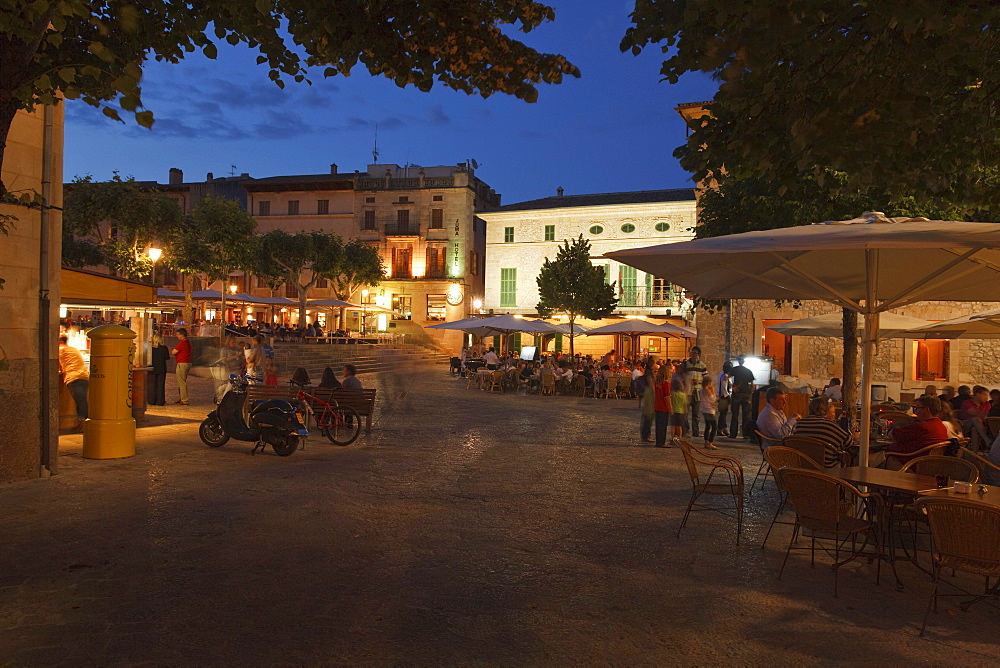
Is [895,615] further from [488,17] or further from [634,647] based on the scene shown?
[488,17]

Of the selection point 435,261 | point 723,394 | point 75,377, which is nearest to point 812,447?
point 723,394

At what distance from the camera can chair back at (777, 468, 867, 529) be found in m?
4.71

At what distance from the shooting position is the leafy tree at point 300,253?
34.3 meters

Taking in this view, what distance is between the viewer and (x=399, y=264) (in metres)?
46.4

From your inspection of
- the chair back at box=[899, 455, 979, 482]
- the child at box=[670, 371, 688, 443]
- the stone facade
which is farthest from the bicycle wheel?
the chair back at box=[899, 455, 979, 482]

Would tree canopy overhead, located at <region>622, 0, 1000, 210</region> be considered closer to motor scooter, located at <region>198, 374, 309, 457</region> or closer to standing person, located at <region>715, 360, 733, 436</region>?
motor scooter, located at <region>198, 374, 309, 457</region>

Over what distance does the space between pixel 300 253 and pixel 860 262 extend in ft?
103

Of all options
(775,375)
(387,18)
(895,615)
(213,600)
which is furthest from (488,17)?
→ (775,375)

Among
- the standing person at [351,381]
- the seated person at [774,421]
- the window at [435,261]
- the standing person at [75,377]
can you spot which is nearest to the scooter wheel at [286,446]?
the standing person at [351,381]

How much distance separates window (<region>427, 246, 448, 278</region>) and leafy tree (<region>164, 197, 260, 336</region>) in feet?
63.9

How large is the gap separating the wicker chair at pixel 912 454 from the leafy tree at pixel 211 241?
23508mm

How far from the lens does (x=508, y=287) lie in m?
40.6

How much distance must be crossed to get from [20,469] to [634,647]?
262 inches

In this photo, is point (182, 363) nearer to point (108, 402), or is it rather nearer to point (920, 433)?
point (108, 402)
